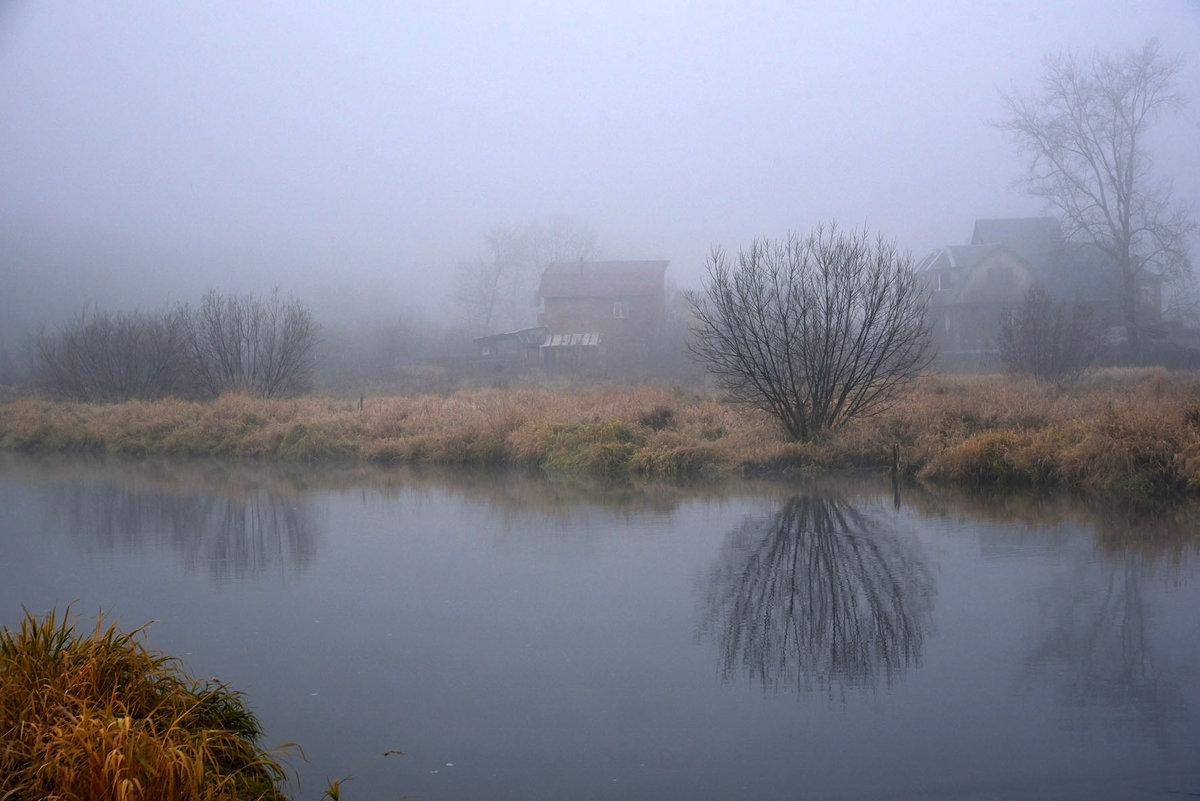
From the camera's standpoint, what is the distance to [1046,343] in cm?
3159

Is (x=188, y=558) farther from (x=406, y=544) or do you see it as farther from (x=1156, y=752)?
(x=1156, y=752)

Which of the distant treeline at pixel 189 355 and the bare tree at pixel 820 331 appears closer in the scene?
the bare tree at pixel 820 331

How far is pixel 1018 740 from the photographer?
18.5 feet

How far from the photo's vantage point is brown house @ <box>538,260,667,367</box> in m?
51.9

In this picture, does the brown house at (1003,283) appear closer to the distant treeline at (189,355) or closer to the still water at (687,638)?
the distant treeline at (189,355)

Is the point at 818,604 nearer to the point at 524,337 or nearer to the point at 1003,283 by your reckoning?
the point at 1003,283

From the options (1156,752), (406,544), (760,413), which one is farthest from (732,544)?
(760,413)

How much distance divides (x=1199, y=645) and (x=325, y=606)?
7.64 meters

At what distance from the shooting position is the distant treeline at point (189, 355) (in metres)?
38.0

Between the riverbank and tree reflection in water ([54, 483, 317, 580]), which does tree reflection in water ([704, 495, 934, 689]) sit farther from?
tree reflection in water ([54, 483, 317, 580])

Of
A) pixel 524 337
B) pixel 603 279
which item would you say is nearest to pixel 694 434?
pixel 524 337

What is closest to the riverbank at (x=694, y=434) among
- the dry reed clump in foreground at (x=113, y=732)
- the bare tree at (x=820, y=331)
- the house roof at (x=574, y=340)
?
the bare tree at (x=820, y=331)

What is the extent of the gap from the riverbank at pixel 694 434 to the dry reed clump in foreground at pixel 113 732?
13866 mm

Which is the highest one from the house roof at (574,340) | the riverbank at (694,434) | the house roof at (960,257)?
the house roof at (960,257)
